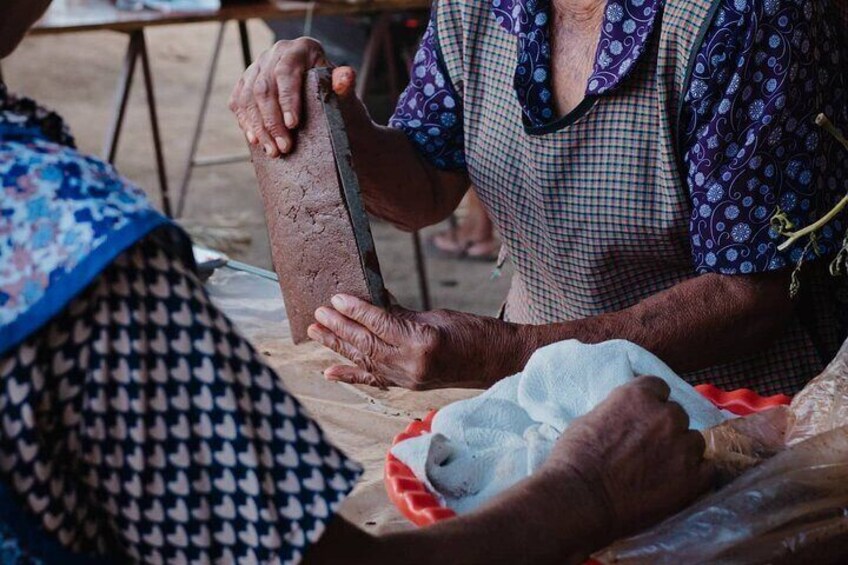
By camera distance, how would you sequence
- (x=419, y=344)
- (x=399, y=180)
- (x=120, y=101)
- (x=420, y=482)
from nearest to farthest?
(x=420, y=482), (x=419, y=344), (x=399, y=180), (x=120, y=101)

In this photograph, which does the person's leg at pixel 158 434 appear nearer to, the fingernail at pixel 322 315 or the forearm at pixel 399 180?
the fingernail at pixel 322 315

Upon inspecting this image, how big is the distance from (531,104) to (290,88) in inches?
17.9

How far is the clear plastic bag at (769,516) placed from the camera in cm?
129

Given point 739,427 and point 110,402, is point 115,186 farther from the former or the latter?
point 739,427

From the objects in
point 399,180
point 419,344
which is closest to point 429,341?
point 419,344

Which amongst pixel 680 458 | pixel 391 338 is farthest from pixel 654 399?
pixel 391 338

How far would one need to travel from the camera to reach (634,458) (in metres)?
1.31

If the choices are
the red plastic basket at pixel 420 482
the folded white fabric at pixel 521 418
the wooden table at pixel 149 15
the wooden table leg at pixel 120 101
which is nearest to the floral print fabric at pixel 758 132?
the red plastic basket at pixel 420 482

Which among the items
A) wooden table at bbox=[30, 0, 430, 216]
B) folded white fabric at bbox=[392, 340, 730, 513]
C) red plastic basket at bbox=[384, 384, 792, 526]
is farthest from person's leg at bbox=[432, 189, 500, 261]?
folded white fabric at bbox=[392, 340, 730, 513]

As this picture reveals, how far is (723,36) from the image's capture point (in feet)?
6.07

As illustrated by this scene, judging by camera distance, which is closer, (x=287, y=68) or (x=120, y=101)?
(x=287, y=68)

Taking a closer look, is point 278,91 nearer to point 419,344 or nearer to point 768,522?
point 419,344

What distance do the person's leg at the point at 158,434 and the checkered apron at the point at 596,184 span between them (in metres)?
0.97

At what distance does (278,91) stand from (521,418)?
0.77m
